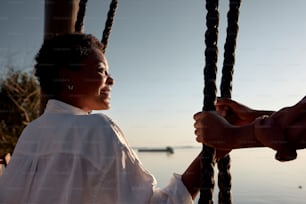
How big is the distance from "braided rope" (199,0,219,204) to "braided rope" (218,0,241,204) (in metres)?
0.10

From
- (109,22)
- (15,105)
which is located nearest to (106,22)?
(109,22)

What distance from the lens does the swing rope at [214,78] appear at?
63 cm

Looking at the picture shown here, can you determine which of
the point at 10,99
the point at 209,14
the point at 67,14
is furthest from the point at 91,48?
the point at 10,99

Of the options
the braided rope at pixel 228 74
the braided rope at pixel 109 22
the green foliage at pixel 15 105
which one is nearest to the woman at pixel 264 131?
the braided rope at pixel 228 74

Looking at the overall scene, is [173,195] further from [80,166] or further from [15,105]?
[15,105]

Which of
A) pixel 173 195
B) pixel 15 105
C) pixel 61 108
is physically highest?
pixel 61 108

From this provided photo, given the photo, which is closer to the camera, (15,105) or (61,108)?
(61,108)

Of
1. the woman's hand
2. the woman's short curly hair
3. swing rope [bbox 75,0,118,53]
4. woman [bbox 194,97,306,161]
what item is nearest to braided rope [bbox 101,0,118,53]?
swing rope [bbox 75,0,118,53]

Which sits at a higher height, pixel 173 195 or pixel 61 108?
pixel 61 108

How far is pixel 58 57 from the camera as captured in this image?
84 centimetres

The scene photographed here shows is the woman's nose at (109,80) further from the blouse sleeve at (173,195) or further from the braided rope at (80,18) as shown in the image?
the braided rope at (80,18)

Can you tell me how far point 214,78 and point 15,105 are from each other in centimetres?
852

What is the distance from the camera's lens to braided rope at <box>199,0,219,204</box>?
2.07 feet

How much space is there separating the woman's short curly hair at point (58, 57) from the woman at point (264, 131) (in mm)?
380
